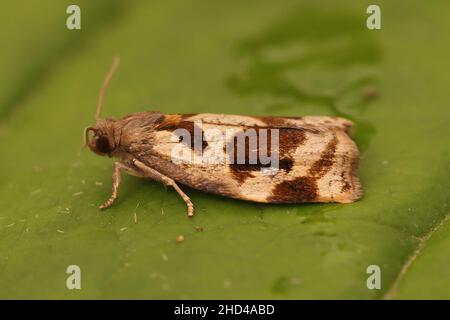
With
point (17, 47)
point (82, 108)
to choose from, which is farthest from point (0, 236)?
point (17, 47)

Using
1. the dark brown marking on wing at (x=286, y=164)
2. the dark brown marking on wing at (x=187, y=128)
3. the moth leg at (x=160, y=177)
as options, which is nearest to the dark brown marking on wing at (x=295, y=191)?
the dark brown marking on wing at (x=286, y=164)

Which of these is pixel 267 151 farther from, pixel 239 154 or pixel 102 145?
pixel 102 145

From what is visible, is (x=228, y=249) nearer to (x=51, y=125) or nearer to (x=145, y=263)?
(x=145, y=263)

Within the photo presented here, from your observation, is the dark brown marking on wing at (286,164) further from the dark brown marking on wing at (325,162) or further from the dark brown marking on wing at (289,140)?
the dark brown marking on wing at (325,162)

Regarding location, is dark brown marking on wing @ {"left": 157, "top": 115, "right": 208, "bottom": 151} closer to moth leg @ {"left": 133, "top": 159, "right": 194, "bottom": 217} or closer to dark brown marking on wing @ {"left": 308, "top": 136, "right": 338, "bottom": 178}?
moth leg @ {"left": 133, "top": 159, "right": 194, "bottom": 217}

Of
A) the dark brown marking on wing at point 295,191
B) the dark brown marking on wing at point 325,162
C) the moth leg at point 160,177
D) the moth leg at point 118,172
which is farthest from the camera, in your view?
the moth leg at point 118,172

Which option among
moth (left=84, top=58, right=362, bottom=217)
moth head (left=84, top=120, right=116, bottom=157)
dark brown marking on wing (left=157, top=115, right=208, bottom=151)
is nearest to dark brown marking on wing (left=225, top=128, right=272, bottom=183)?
moth (left=84, top=58, right=362, bottom=217)

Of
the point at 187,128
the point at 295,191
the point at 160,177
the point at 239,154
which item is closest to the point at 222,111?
the point at 187,128

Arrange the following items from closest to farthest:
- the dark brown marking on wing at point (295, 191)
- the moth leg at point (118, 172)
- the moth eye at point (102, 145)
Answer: the dark brown marking on wing at point (295, 191), the moth leg at point (118, 172), the moth eye at point (102, 145)
